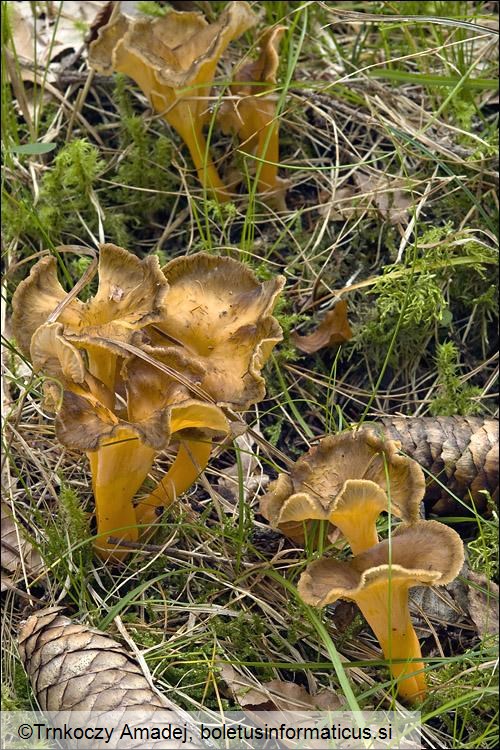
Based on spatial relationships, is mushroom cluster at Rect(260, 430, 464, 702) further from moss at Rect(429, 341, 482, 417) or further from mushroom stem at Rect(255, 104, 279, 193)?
mushroom stem at Rect(255, 104, 279, 193)

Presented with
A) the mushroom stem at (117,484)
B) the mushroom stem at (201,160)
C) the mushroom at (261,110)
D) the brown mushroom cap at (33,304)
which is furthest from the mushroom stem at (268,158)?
the mushroom stem at (117,484)

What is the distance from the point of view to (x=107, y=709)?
2.34 metres

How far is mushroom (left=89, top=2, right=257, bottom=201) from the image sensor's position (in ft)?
10.9

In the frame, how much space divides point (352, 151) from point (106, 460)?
6.60 feet

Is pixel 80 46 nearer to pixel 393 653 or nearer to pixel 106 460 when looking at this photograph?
pixel 106 460

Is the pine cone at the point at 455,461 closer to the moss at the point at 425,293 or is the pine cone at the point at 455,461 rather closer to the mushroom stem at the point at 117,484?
the moss at the point at 425,293

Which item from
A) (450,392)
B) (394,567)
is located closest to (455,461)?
Answer: (450,392)

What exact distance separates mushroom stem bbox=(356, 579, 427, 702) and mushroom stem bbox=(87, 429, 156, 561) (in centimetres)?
75

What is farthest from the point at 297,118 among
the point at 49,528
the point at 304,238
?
the point at 49,528

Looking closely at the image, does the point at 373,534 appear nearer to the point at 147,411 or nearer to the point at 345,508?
the point at 345,508

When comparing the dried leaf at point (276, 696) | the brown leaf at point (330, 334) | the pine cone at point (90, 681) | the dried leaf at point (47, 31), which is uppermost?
the dried leaf at point (47, 31)

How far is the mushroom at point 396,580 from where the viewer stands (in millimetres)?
2221

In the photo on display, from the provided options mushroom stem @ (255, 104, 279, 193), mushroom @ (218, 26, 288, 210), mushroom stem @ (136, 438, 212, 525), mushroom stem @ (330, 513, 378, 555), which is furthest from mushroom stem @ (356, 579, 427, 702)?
mushroom stem @ (255, 104, 279, 193)

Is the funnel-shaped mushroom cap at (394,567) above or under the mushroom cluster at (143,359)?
under
